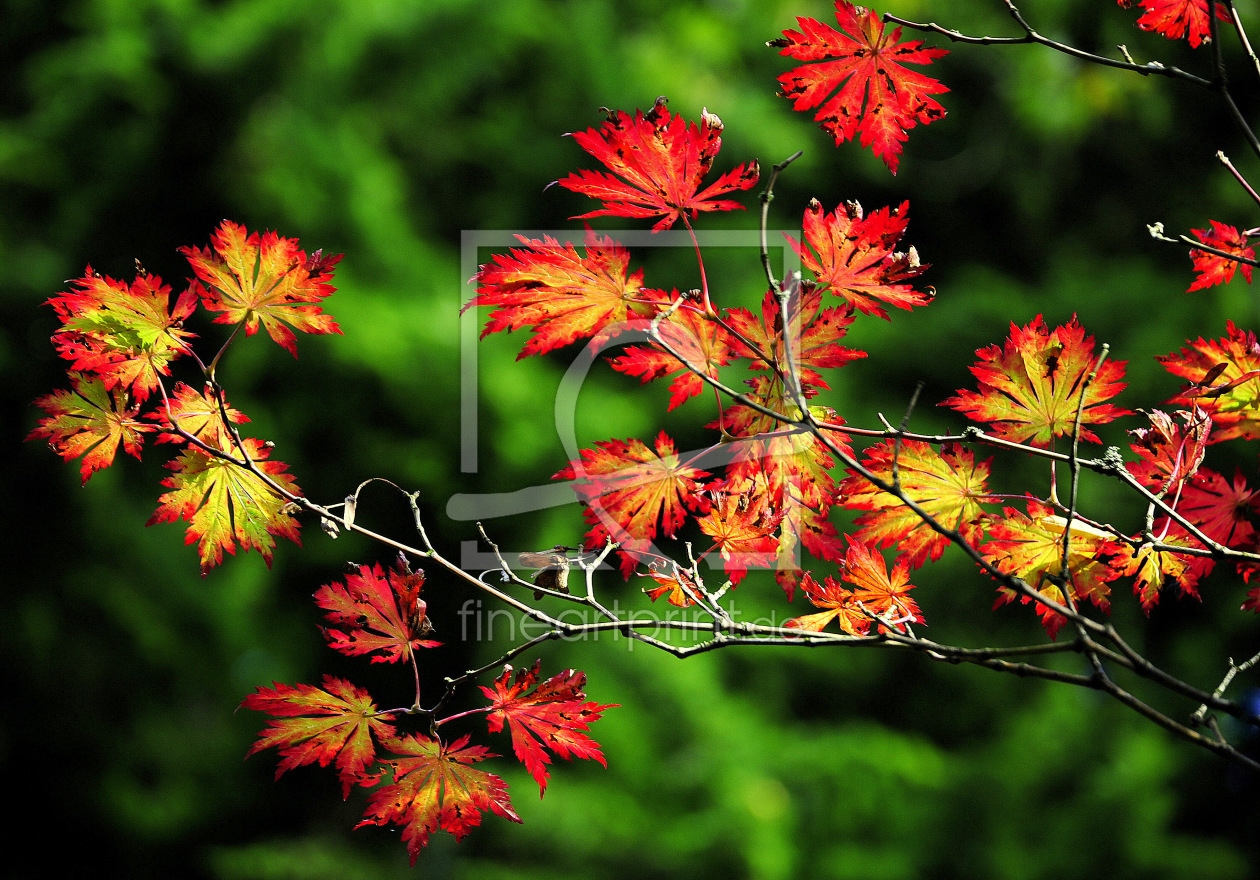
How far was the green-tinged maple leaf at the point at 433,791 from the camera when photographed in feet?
2.01

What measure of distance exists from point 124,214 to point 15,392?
82 cm

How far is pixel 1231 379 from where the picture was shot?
2.07ft

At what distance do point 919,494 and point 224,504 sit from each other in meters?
0.53

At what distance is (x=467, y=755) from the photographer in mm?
615

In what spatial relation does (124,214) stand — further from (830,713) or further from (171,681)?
(830,713)

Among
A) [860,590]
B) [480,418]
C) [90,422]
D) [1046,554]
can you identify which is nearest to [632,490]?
[860,590]

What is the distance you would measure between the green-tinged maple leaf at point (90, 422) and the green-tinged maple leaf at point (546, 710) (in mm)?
326

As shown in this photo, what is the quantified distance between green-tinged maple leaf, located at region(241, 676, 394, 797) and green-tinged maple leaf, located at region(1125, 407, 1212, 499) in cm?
57

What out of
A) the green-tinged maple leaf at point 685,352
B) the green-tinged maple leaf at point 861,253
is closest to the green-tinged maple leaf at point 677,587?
the green-tinged maple leaf at point 685,352

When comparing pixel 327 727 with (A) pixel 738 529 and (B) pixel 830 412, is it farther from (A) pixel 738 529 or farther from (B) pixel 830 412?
(B) pixel 830 412

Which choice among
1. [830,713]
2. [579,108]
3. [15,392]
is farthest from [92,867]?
[579,108]

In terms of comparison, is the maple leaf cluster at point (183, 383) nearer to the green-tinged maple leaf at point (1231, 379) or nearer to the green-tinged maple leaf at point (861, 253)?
the green-tinged maple leaf at point (861, 253)

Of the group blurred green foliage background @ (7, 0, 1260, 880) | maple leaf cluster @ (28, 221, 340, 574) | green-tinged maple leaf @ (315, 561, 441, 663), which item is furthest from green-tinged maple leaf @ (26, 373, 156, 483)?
blurred green foliage background @ (7, 0, 1260, 880)

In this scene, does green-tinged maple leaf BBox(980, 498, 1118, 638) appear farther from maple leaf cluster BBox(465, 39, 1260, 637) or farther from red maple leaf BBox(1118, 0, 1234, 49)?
red maple leaf BBox(1118, 0, 1234, 49)
